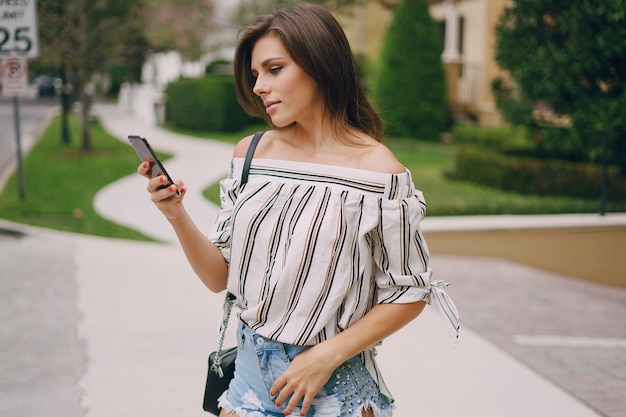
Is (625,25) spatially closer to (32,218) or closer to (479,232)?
(479,232)

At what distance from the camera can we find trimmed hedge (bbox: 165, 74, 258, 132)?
24078mm

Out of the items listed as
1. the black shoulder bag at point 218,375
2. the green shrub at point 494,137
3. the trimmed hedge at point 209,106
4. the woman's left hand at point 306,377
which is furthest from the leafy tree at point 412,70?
the woman's left hand at point 306,377

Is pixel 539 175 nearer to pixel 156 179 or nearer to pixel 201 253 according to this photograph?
pixel 201 253

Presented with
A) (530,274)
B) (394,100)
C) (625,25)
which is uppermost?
(625,25)

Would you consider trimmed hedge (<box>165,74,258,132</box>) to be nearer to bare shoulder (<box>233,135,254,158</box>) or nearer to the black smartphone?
bare shoulder (<box>233,135,254,158</box>)

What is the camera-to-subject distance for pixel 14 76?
425 inches

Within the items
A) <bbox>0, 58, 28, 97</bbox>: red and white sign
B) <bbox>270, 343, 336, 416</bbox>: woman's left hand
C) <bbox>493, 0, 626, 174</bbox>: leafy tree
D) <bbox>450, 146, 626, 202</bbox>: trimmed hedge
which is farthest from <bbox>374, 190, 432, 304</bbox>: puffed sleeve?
<bbox>0, 58, 28, 97</bbox>: red and white sign

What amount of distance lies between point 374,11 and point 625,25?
17261 mm

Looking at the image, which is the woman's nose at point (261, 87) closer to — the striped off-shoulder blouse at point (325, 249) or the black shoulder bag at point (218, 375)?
the striped off-shoulder blouse at point (325, 249)

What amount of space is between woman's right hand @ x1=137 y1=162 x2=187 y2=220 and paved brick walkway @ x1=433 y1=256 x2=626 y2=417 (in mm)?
3107

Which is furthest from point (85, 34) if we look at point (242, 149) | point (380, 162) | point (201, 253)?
point (380, 162)

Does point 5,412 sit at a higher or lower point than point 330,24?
lower

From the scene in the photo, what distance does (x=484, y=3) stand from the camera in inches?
744

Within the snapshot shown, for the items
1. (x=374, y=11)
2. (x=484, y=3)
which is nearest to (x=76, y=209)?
(x=484, y=3)
